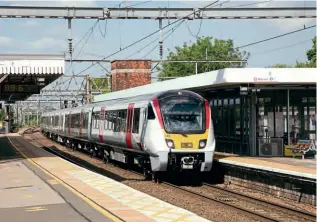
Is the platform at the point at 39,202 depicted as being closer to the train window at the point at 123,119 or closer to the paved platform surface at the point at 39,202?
the paved platform surface at the point at 39,202

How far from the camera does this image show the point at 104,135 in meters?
23.1

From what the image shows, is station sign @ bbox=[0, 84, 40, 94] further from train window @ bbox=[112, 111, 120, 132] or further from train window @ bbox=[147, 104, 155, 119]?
train window @ bbox=[147, 104, 155, 119]

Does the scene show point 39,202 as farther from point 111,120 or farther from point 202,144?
point 111,120

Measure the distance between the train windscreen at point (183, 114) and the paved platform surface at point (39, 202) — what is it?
12.5 ft

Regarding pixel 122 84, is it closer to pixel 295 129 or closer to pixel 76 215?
pixel 295 129

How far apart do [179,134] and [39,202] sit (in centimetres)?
577

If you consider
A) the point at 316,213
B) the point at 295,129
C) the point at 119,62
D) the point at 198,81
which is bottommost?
the point at 316,213

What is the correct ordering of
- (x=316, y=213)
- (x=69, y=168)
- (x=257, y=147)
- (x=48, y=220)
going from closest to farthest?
(x=48, y=220) < (x=316, y=213) < (x=69, y=168) < (x=257, y=147)

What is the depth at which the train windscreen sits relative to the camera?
15.9 m

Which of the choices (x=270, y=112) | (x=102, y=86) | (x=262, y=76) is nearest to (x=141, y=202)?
(x=262, y=76)

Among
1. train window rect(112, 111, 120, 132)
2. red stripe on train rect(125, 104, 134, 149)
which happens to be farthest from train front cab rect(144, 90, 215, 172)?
train window rect(112, 111, 120, 132)

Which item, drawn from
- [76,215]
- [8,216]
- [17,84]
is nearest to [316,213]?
[76,215]

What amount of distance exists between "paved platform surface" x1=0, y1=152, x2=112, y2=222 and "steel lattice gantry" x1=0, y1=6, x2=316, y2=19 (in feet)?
26.7

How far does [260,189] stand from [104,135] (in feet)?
31.5
